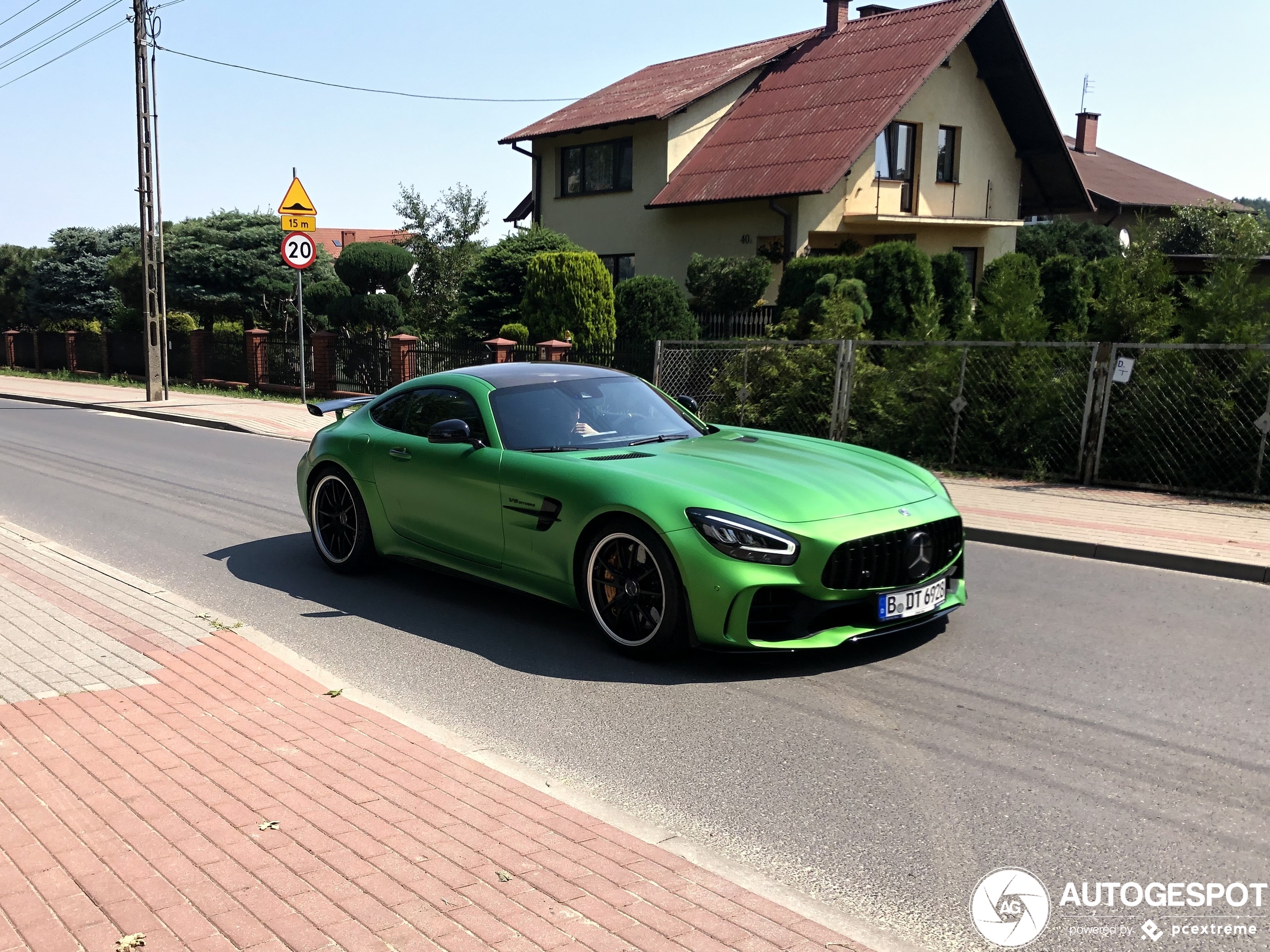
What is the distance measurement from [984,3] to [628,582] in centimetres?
2535

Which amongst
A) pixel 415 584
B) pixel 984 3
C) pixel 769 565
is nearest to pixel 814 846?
pixel 769 565

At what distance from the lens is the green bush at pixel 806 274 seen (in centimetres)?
2191

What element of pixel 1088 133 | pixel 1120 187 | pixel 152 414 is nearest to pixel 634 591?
pixel 152 414

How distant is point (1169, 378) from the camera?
36.1 ft

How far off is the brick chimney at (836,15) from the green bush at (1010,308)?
65.7 feet

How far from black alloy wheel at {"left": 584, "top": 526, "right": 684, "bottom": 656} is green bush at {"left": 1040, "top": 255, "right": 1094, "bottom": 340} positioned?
2182cm

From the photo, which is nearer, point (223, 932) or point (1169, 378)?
point (223, 932)

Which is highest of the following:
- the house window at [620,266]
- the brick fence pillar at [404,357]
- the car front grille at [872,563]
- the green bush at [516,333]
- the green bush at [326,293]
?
the house window at [620,266]

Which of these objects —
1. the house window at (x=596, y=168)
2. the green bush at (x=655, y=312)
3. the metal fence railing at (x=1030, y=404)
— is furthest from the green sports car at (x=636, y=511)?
the house window at (x=596, y=168)

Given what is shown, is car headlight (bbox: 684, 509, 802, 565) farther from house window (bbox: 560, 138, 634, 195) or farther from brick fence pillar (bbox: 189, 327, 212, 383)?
brick fence pillar (bbox: 189, 327, 212, 383)

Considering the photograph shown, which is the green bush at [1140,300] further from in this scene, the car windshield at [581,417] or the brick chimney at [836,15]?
the brick chimney at [836,15]

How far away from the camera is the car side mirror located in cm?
644

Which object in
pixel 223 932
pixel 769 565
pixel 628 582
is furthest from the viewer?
pixel 628 582

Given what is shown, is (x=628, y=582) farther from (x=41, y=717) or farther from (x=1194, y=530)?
(x=1194, y=530)
